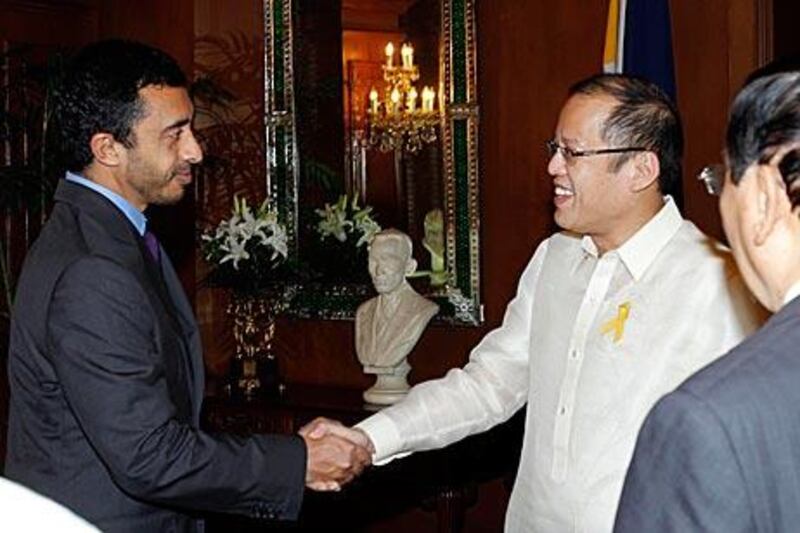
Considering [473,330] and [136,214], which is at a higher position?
[136,214]

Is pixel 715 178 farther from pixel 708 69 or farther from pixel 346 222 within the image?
pixel 346 222

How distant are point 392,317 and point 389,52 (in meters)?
1.10

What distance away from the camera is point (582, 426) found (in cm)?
227

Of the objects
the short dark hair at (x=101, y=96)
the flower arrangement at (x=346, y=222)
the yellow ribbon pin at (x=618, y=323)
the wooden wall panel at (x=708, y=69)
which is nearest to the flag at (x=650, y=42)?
the wooden wall panel at (x=708, y=69)

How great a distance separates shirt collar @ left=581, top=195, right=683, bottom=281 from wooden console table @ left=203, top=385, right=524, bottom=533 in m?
1.89

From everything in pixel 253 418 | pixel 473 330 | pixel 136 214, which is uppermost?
pixel 136 214

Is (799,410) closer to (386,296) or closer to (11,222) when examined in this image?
(386,296)

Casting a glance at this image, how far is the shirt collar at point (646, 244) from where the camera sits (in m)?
2.32

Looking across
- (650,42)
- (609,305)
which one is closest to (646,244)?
(609,305)

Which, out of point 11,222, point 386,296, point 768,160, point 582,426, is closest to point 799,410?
point 768,160

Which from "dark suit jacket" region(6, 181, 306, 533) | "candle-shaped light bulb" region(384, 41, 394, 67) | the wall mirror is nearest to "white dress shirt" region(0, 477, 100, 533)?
"dark suit jacket" region(6, 181, 306, 533)

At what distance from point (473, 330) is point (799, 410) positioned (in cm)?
348

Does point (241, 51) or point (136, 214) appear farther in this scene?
point (241, 51)

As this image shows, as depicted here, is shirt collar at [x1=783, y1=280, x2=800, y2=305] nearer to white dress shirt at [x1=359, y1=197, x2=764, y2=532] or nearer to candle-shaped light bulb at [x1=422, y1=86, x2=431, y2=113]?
white dress shirt at [x1=359, y1=197, x2=764, y2=532]
